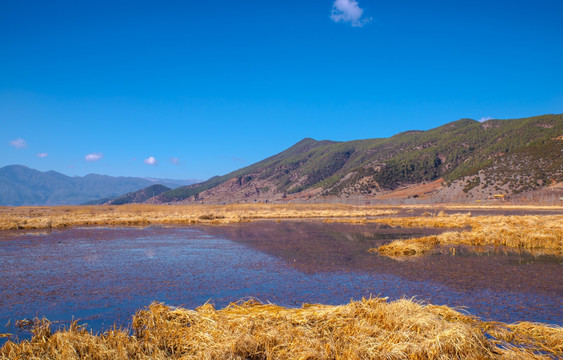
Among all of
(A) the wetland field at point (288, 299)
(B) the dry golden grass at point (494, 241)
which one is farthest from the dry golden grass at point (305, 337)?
(B) the dry golden grass at point (494, 241)

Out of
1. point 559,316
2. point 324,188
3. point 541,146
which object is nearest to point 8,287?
point 559,316

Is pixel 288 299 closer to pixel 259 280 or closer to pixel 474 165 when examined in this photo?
pixel 259 280

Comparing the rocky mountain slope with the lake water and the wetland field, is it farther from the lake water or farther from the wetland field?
the lake water

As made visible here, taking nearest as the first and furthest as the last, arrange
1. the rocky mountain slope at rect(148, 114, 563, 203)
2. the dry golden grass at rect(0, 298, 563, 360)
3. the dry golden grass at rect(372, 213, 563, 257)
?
the dry golden grass at rect(0, 298, 563, 360), the dry golden grass at rect(372, 213, 563, 257), the rocky mountain slope at rect(148, 114, 563, 203)

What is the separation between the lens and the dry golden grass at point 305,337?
561 centimetres

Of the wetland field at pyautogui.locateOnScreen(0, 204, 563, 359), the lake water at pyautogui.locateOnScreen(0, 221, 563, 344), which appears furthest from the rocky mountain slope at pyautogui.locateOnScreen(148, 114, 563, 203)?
the lake water at pyautogui.locateOnScreen(0, 221, 563, 344)

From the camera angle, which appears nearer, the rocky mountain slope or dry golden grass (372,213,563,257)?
dry golden grass (372,213,563,257)

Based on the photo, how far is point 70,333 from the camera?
240 inches

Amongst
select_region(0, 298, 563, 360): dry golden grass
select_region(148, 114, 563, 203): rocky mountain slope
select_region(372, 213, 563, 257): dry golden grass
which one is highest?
select_region(148, 114, 563, 203): rocky mountain slope

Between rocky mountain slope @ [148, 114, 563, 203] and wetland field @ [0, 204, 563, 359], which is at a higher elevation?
rocky mountain slope @ [148, 114, 563, 203]

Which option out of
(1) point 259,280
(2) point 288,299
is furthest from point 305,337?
(1) point 259,280

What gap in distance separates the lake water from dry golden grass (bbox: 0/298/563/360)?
1.53m

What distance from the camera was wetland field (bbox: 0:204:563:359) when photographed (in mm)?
5855

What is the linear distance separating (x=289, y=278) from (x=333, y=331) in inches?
260
